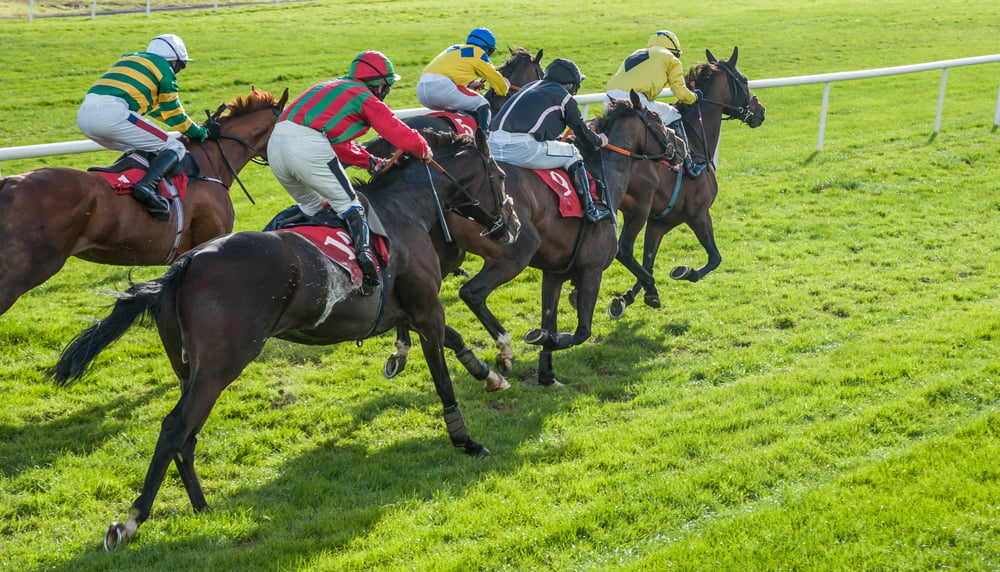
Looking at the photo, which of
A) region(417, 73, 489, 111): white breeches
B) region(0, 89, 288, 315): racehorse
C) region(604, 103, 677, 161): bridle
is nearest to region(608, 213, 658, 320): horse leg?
region(604, 103, 677, 161): bridle

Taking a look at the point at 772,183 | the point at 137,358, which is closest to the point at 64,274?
Result: the point at 137,358

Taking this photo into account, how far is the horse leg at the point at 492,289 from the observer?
679 cm

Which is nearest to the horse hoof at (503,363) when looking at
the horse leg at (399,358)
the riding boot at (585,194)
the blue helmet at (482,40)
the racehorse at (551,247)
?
the racehorse at (551,247)

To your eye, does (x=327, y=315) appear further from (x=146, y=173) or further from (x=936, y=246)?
(x=936, y=246)

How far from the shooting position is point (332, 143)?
5.44 metres

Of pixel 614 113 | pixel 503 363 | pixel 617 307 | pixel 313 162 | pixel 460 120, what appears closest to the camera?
pixel 313 162

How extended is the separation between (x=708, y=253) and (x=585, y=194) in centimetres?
232

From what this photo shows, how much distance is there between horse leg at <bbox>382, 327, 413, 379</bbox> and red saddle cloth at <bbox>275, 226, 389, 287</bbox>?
176cm

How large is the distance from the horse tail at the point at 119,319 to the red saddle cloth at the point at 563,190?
3.16 m

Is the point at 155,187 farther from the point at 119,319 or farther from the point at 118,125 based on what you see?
the point at 119,319

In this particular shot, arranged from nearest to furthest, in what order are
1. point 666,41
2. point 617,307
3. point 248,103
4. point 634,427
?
point 634,427, point 248,103, point 617,307, point 666,41

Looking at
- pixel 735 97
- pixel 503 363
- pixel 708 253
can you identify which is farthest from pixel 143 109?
pixel 735 97

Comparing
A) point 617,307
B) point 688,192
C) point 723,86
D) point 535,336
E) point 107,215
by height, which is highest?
point 723,86

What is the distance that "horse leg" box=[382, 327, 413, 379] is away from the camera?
678 cm
